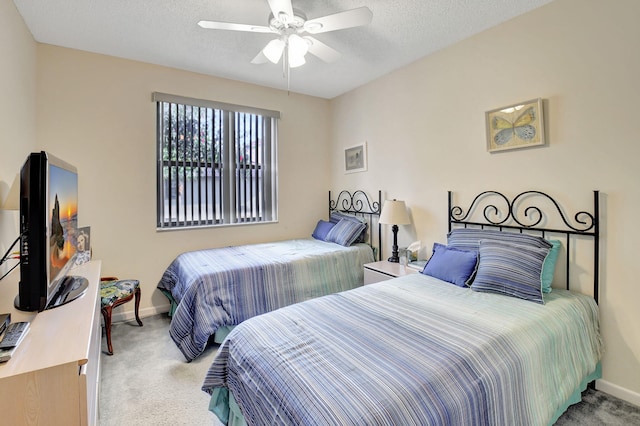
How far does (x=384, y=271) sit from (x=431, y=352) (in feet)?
5.22

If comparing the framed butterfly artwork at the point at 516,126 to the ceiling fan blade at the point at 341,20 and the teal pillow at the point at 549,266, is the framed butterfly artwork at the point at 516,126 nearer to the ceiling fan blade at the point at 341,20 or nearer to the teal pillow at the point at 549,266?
the teal pillow at the point at 549,266

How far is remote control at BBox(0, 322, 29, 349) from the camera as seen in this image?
3.22 feet

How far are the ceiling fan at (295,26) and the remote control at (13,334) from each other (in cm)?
183

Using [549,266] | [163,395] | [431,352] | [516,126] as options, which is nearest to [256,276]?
[163,395]

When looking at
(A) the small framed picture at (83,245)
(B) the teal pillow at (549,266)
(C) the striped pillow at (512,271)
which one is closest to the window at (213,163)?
(A) the small framed picture at (83,245)

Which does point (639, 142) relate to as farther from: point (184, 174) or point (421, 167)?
point (184, 174)

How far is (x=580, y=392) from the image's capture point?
1828 mm

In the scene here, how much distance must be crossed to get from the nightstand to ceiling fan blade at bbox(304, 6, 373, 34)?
6.57 feet

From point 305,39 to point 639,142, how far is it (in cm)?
221

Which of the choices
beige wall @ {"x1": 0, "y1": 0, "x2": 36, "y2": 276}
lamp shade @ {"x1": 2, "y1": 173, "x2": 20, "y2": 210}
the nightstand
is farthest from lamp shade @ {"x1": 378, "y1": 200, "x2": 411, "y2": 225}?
beige wall @ {"x1": 0, "y1": 0, "x2": 36, "y2": 276}

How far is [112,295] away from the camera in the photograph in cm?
247

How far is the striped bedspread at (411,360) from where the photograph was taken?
1053 millimetres

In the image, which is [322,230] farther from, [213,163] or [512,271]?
[512,271]

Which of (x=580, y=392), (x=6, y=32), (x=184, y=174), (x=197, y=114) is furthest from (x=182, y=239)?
(x=580, y=392)
